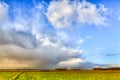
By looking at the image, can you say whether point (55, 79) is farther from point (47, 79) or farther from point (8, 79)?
point (8, 79)

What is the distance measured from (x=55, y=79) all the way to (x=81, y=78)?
4273mm

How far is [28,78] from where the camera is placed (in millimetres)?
51500

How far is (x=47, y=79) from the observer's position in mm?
50469

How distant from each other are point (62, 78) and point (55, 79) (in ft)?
4.16

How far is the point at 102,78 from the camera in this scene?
162 ft

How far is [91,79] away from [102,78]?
1840 mm

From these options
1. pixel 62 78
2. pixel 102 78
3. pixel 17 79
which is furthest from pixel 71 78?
pixel 17 79

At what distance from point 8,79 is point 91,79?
13575 millimetres

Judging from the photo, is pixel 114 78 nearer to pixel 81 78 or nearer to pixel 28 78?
pixel 81 78

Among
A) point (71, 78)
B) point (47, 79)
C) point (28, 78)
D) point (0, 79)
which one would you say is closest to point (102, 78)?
point (71, 78)

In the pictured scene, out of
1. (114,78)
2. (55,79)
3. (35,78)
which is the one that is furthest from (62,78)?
(114,78)

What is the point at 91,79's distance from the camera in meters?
49.0

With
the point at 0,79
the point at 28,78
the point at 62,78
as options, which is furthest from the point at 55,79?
the point at 0,79

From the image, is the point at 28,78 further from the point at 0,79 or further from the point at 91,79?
the point at 91,79
